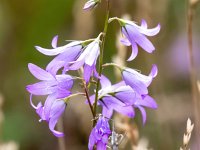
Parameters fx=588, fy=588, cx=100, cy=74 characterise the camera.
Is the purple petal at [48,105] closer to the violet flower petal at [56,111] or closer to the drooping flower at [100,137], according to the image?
the violet flower petal at [56,111]

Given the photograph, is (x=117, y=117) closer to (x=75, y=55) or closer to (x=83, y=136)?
(x=75, y=55)

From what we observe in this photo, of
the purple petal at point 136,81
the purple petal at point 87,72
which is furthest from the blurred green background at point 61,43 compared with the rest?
the purple petal at point 87,72

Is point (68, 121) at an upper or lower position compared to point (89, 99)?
lower

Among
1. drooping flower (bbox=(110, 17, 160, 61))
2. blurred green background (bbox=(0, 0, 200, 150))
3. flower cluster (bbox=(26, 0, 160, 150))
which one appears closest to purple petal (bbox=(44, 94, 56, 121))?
flower cluster (bbox=(26, 0, 160, 150))

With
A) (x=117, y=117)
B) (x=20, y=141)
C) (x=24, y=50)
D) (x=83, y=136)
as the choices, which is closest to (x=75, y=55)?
(x=117, y=117)

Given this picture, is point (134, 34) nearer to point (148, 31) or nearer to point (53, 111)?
point (148, 31)

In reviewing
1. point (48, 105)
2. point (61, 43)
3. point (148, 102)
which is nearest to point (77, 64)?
point (48, 105)
